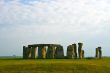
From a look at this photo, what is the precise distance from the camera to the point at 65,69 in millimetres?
37375

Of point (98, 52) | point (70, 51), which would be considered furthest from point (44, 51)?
point (98, 52)

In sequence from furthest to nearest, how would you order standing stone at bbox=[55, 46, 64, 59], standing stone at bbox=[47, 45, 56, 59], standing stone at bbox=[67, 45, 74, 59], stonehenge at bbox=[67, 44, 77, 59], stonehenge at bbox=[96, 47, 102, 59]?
stonehenge at bbox=[96, 47, 102, 59] < standing stone at bbox=[55, 46, 64, 59] < standing stone at bbox=[47, 45, 56, 59] < stonehenge at bbox=[67, 44, 77, 59] < standing stone at bbox=[67, 45, 74, 59]

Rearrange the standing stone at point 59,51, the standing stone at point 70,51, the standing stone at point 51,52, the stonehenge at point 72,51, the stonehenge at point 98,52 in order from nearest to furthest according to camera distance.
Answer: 1. the standing stone at point 70,51
2. the stonehenge at point 72,51
3. the standing stone at point 51,52
4. the standing stone at point 59,51
5. the stonehenge at point 98,52

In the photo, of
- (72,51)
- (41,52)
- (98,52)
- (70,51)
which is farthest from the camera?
(98,52)

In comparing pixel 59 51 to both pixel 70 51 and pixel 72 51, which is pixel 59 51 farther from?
pixel 72 51

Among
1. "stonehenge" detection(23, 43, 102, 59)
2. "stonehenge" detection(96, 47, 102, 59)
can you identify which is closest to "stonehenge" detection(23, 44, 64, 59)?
"stonehenge" detection(23, 43, 102, 59)

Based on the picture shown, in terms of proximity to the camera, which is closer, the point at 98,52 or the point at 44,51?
the point at 44,51

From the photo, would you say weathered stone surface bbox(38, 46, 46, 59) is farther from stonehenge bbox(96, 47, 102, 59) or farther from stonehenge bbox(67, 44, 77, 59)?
stonehenge bbox(96, 47, 102, 59)

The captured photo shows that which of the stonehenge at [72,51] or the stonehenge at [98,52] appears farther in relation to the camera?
the stonehenge at [98,52]

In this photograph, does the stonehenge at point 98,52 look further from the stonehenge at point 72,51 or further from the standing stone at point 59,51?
the standing stone at point 59,51

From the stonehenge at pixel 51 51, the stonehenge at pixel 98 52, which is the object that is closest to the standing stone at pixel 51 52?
the stonehenge at pixel 51 51

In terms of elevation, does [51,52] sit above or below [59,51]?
below

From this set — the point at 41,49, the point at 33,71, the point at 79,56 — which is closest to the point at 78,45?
the point at 79,56

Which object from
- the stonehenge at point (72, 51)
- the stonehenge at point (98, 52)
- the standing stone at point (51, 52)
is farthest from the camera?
the stonehenge at point (98, 52)
